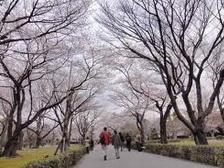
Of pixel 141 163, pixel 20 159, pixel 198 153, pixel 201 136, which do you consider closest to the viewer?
pixel 198 153

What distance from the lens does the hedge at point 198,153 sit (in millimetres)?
15453

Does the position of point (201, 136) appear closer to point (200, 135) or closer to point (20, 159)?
point (200, 135)

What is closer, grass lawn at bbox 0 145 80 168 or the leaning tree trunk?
grass lawn at bbox 0 145 80 168

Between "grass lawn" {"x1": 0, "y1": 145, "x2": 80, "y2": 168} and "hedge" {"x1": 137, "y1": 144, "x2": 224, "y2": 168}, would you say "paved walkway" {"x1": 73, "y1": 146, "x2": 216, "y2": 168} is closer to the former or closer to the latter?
"hedge" {"x1": 137, "y1": 144, "x2": 224, "y2": 168}

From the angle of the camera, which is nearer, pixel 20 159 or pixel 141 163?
pixel 141 163

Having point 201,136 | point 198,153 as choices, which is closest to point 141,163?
point 198,153

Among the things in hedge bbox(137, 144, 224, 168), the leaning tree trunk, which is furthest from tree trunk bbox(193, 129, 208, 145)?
hedge bbox(137, 144, 224, 168)

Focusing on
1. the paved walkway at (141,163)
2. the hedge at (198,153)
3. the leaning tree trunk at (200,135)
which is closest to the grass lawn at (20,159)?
the paved walkway at (141,163)

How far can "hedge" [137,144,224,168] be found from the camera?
50.7 feet

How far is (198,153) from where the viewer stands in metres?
18.5

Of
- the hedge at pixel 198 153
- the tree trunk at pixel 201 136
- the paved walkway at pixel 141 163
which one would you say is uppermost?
the tree trunk at pixel 201 136

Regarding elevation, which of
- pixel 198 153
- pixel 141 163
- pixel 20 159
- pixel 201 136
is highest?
pixel 201 136

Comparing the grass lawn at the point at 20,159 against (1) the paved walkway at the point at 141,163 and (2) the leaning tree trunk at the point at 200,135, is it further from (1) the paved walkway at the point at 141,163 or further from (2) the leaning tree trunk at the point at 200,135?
(2) the leaning tree trunk at the point at 200,135

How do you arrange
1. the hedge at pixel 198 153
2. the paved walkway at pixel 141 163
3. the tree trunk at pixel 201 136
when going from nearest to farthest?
the hedge at pixel 198 153
the paved walkway at pixel 141 163
the tree trunk at pixel 201 136
